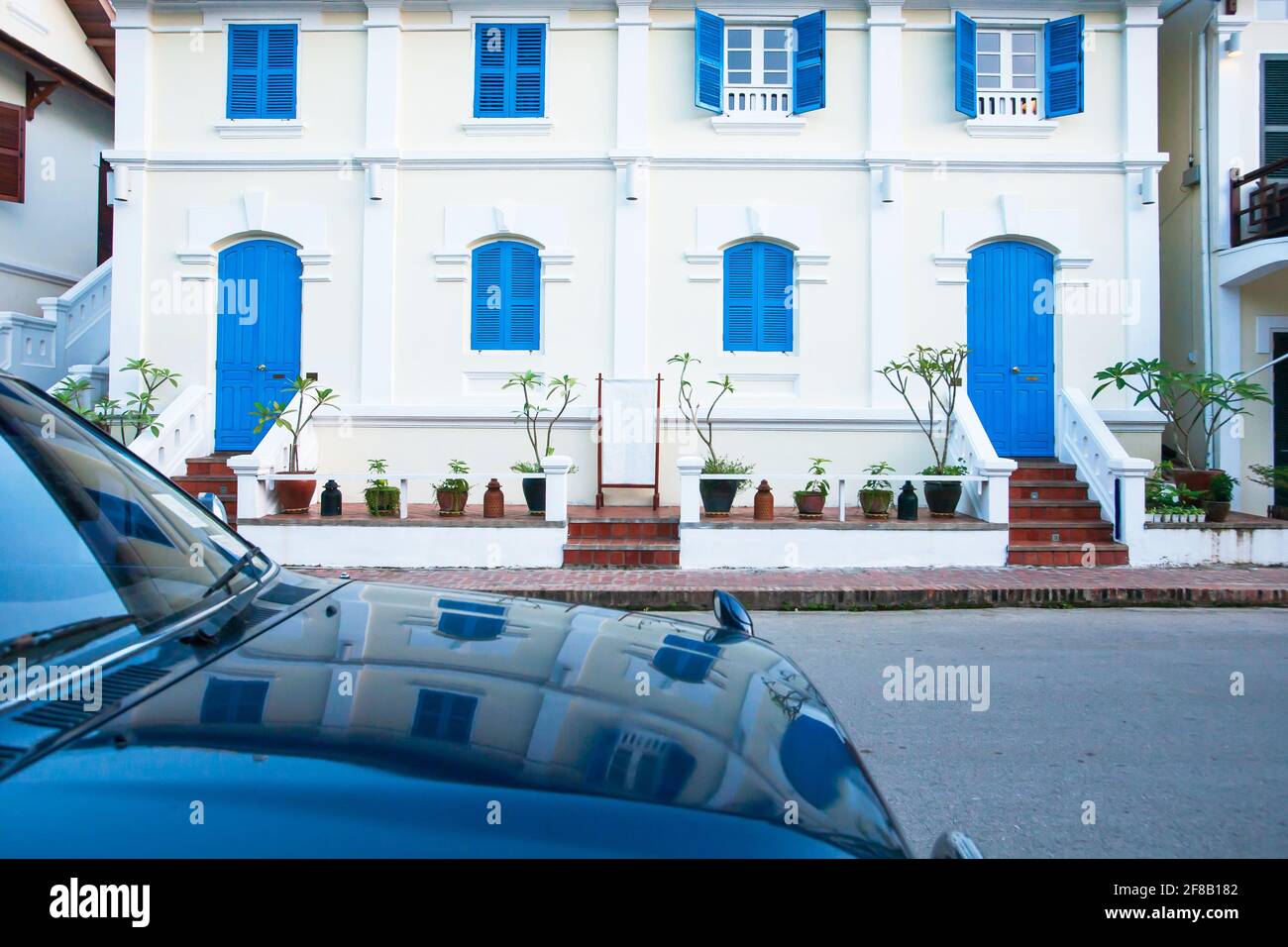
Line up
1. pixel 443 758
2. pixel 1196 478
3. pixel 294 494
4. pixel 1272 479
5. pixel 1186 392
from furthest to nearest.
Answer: pixel 1186 392, pixel 1272 479, pixel 1196 478, pixel 294 494, pixel 443 758

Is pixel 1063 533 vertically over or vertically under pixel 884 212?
under

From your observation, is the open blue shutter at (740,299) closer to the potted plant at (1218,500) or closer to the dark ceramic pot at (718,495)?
the dark ceramic pot at (718,495)

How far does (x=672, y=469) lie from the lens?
503 inches

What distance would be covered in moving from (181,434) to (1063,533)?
11349 millimetres

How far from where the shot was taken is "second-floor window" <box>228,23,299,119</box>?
1292cm

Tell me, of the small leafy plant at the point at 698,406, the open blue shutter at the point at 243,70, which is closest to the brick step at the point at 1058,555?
the small leafy plant at the point at 698,406

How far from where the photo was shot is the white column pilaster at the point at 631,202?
12656 millimetres

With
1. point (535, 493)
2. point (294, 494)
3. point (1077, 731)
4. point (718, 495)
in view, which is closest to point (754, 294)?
point (718, 495)

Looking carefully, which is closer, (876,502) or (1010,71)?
(876,502)

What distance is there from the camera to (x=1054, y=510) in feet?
37.2

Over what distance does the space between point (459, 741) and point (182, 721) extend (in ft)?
1.49

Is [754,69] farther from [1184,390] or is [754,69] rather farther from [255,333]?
[255,333]

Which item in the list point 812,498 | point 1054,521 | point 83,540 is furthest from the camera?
point 1054,521

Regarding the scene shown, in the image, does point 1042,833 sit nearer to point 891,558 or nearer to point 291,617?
point 291,617
